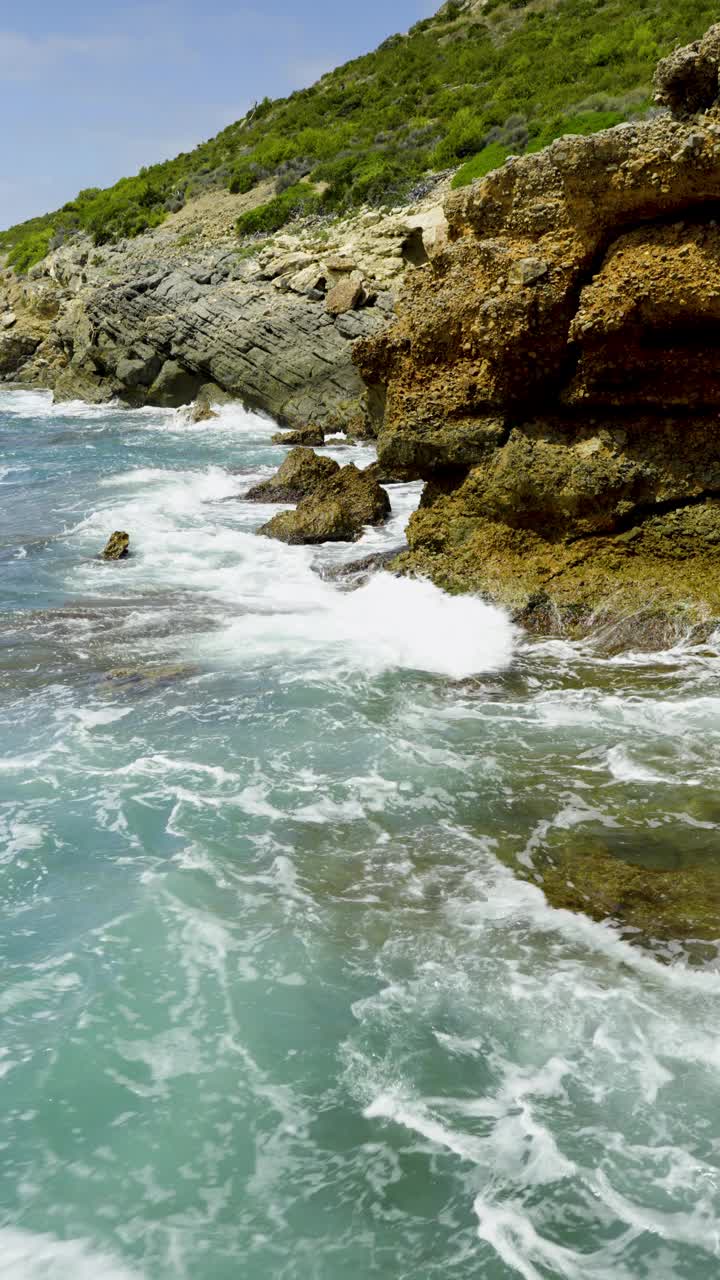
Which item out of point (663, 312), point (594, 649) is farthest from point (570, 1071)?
point (663, 312)

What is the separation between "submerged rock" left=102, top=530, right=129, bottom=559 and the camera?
14883 millimetres

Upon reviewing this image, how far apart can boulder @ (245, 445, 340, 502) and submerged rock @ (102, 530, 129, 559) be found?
434 centimetres

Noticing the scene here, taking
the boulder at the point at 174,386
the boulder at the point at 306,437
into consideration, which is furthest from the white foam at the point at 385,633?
the boulder at the point at 174,386

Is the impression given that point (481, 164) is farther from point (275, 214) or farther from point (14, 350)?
point (14, 350)

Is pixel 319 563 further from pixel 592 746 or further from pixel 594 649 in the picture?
pixel 592 746

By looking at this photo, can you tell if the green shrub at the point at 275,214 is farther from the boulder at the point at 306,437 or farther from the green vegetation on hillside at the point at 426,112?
the boulder at the point at 306,437

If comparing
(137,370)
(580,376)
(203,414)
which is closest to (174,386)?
(137,370)

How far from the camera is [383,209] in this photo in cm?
3669

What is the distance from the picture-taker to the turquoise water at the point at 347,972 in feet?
13.1

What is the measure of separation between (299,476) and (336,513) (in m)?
3.44

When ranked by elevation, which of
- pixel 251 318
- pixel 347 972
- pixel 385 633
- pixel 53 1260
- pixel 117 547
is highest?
pixel 251 318

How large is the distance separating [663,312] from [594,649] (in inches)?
139

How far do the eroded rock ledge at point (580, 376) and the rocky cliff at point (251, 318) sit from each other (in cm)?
1234

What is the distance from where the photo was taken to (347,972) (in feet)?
17.6
